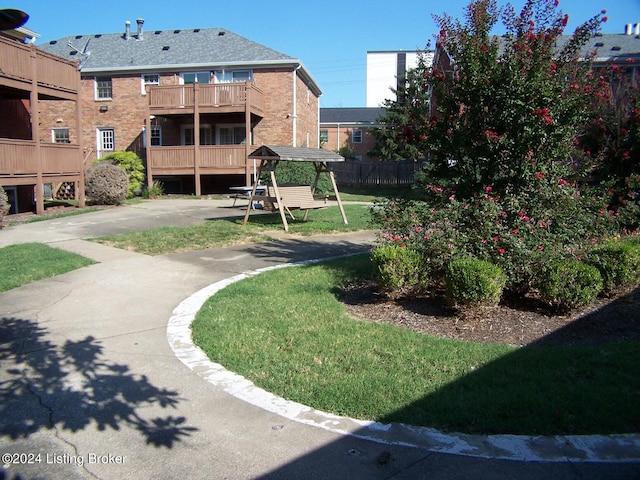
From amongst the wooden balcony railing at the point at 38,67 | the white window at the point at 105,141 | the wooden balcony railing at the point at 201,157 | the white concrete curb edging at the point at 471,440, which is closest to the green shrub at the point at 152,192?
the wooden balcony railing at the point at 201,157

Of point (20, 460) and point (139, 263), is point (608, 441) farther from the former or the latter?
point (139, 263)

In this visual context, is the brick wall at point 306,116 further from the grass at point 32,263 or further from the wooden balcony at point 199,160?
the grass at point 32,263

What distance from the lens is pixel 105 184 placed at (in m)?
19.3

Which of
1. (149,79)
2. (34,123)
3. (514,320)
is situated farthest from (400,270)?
(149,79)

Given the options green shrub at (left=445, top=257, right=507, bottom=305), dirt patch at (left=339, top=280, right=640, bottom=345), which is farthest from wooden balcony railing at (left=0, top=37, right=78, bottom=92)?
green shrub at (left=445, top=257, right=507, bottom=305)

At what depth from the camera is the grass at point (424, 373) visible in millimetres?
3633

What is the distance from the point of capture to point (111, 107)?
2825 cm

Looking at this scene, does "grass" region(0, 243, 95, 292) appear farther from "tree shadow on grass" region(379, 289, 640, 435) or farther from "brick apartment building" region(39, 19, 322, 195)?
"brick apartment building" region(39, 19, 322, 195)

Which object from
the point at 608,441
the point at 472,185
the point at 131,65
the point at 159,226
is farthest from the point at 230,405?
the point at 131,65

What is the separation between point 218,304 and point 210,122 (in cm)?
2241

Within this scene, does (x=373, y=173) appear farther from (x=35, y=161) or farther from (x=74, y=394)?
(x=74, y=394)

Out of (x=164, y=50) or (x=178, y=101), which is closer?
(x=178, y=101)

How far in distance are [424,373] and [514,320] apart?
173cm

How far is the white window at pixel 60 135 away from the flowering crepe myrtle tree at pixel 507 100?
26657 millimetres
